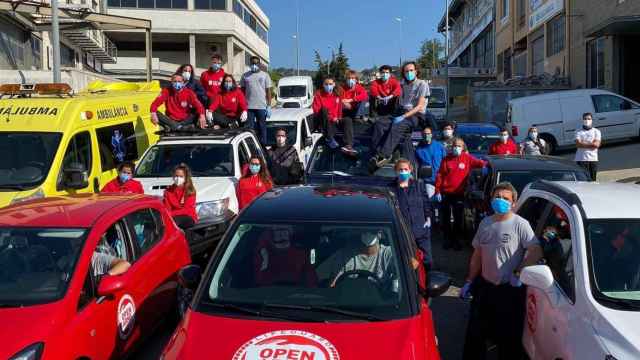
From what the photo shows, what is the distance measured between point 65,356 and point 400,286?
86.4 inches

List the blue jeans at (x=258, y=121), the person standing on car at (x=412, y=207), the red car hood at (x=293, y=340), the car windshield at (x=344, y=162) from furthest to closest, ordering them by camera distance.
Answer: the blue jeans at (x=258, y=121), the car windshield at (x=344, y=162), the person standing on car at (x=412, y=207), the red car hood at (x=293, y=340)

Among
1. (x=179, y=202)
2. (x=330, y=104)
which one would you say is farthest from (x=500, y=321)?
(x=330, y=104)

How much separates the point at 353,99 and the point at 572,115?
42.7ft

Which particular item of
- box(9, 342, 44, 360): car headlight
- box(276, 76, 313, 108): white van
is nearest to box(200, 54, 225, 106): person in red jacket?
box(9, 342, 44, 360): car headlight

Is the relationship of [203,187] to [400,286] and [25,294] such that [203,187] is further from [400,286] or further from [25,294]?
[400,286]

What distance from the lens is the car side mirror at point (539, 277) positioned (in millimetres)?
4398

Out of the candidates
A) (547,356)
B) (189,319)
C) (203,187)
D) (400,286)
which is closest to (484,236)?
(547,356)

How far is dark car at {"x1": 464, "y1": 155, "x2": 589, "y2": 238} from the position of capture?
31.3 ft

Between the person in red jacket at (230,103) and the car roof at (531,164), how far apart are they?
16.1ft

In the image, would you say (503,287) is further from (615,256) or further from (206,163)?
(206,163)

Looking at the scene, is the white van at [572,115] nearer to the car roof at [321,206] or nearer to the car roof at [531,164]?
the car roof at [531,164]

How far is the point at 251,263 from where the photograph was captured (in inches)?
174

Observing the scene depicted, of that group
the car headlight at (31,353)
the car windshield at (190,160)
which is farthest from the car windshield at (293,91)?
the car headlight at (31,353)

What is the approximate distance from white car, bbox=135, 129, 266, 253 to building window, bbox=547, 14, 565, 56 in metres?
25.0
